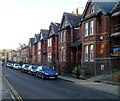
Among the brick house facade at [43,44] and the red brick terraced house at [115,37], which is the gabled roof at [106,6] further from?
the brick house facade at [43,44]

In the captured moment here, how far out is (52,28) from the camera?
213 ft

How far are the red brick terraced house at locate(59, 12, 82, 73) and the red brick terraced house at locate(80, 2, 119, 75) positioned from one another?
6.35 m

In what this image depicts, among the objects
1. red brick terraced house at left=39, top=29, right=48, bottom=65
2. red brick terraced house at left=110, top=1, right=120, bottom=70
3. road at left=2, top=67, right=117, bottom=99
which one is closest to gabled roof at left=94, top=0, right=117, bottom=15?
red brick terraced house at left=110, top=1, right=120, bottom=70

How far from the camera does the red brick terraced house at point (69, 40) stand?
49888mm

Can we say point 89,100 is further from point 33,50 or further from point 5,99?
point 33,50

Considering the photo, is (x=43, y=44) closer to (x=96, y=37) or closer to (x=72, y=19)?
(x=72, y=19)

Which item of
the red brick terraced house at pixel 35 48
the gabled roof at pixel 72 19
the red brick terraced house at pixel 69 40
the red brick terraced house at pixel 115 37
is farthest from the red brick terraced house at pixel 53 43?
the red brick terraced house at pixel 115 37

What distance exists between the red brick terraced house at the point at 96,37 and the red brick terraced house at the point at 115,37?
0.48 metres

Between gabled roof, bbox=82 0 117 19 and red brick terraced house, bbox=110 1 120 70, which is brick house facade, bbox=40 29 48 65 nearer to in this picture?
gabled roof, bbox=82 0 117 19

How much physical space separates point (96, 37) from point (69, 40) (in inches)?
534

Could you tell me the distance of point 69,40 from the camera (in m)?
52.2

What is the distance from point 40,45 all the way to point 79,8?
75.2ft

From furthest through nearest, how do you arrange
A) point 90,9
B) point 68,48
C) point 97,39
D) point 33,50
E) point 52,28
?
point 33,50, point 52,28, point 68,48, point 90,9, point 97,39

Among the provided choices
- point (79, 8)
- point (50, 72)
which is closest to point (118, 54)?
point (50, 72)
